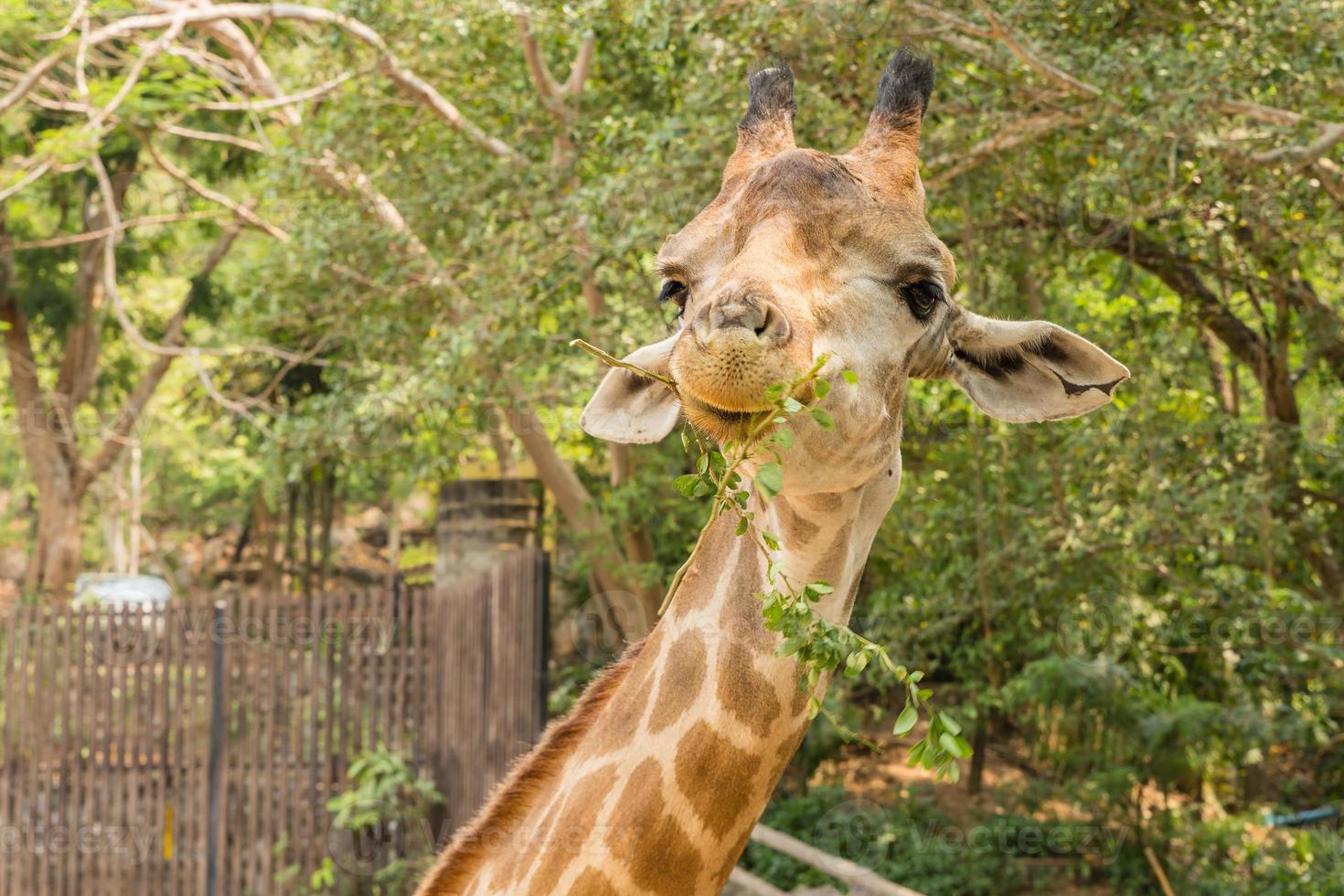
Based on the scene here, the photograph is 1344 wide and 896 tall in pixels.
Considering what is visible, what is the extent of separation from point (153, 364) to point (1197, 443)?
1243cm

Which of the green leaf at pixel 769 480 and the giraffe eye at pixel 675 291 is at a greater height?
the giraffe eye at pixel 675 291

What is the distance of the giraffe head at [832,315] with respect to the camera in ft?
6.46

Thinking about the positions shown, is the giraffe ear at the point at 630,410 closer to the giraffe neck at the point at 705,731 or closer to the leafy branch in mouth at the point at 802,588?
the giraffe neck at the point at 705,731

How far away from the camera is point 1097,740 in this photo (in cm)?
841

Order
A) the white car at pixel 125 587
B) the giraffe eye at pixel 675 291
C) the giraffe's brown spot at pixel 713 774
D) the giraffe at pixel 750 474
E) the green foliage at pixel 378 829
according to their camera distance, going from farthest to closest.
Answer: the white car at pixel 125 587 → the green foliage at pixel 378 829 → the giraffe eye at pixel 675 291 → the giraffe's brown spot at pixel 713 774 → the giraffe at pixel 750 474

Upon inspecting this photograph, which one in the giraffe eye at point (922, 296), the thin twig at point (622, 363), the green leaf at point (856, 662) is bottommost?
the green leaf at point (856, 662)

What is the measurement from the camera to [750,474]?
2.21m

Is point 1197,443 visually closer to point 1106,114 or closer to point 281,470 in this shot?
point 1106,114

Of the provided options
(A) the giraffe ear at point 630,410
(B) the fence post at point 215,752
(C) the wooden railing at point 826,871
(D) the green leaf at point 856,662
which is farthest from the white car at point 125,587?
(D) the green leaf at point 856,662

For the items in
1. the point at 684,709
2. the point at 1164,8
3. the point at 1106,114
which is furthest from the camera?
the point at 1164,8

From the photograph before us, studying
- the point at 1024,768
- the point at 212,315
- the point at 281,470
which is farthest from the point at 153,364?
the point at 1024,768

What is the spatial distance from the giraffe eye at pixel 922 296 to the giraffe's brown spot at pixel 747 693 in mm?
672

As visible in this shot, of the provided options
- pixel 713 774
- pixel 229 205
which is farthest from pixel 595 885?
pixel 229 205

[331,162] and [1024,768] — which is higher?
[331,162]
